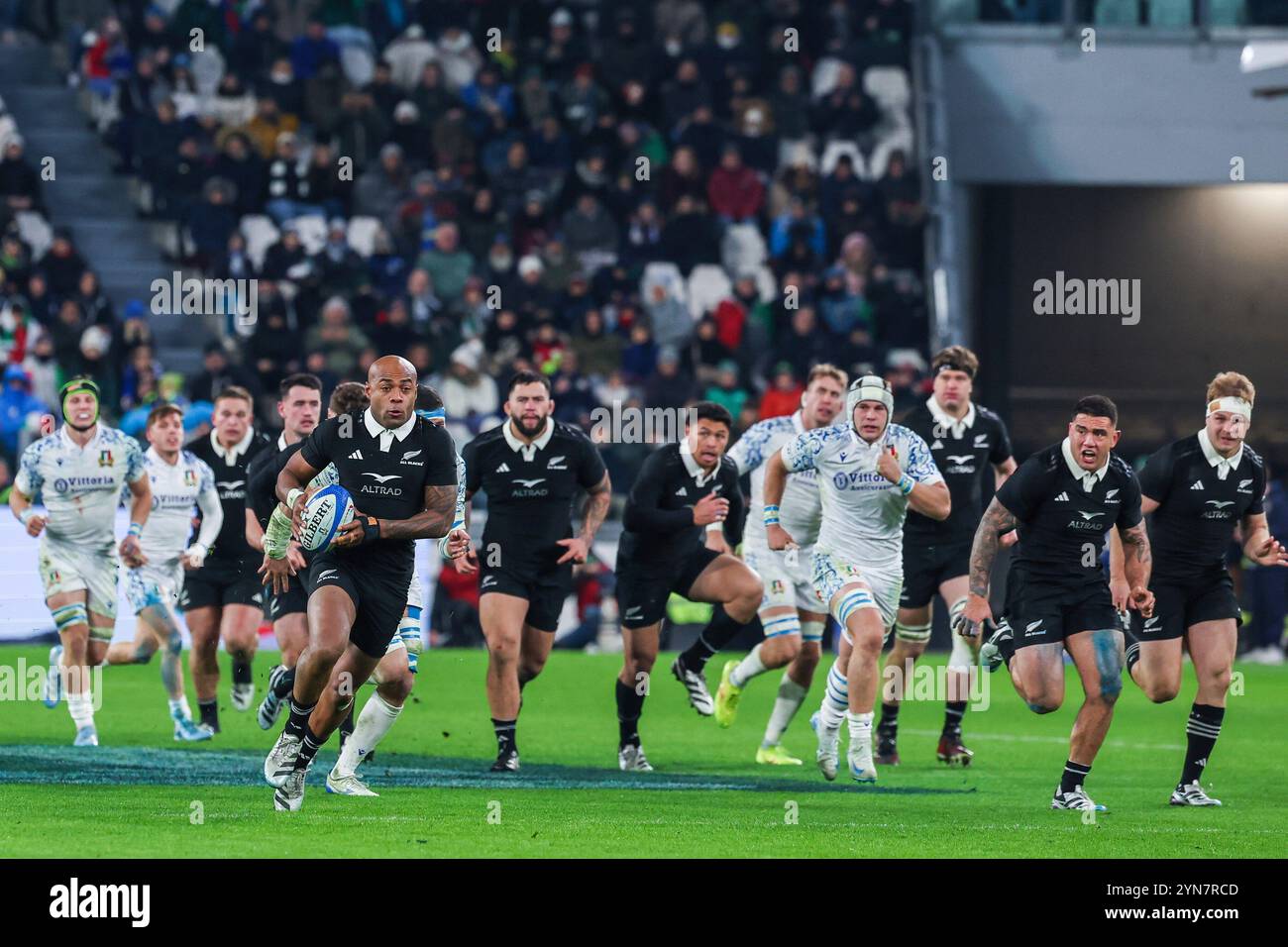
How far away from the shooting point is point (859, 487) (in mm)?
13633

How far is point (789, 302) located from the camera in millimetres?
26594

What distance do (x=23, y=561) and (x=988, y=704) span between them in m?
9.22

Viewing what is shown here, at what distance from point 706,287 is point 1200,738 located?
1475 centimetres

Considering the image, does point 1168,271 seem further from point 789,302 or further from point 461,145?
point 461,145

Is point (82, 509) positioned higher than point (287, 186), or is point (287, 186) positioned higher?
point (287, 186)

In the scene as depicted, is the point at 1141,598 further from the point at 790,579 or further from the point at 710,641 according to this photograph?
the point at 710,641

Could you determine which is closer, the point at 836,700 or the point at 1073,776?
the point at 1073,776

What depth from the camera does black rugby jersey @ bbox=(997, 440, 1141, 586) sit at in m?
12.4


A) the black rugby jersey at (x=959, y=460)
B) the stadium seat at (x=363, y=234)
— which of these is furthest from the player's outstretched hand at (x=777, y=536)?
the stadium seat at (x=363, y=234)

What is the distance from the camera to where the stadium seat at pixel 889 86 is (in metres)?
29.4

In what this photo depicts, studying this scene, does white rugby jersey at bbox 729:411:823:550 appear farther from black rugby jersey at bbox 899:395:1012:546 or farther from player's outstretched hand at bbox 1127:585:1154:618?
player's outstretched hand at bbox 1127:585:1154:618

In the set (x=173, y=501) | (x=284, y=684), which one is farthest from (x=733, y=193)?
(x=284, y=684)

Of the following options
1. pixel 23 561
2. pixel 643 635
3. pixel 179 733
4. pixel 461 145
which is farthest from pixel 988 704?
pixel 461 145

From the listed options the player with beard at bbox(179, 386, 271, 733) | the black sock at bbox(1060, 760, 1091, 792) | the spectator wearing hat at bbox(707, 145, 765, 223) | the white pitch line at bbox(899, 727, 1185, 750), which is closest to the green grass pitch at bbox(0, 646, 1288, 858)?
the white pitch line at bbox(899, 727, 1185, 750)
